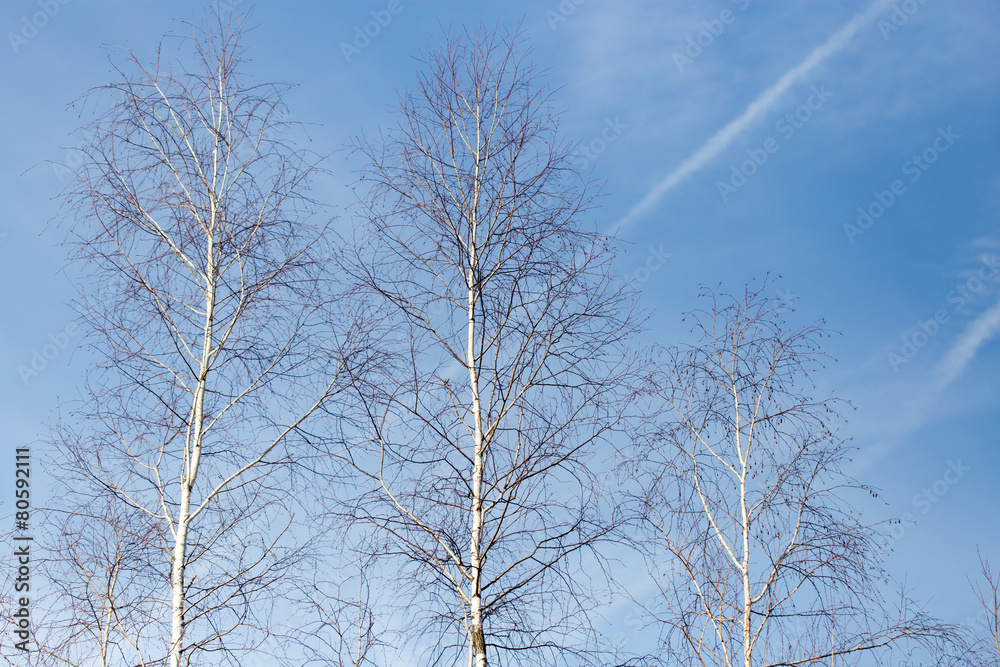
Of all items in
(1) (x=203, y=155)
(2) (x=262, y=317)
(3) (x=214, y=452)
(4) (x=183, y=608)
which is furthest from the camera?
(1) (x=203, y=155)

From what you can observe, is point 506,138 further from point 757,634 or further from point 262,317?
point 757,634

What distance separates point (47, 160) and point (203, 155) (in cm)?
182

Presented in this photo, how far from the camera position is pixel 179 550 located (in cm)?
862

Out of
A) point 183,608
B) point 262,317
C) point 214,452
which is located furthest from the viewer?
point 262,317

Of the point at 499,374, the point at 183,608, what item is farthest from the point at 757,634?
the point at 183,608

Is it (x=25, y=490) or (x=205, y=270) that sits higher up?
(x=205, y=270)

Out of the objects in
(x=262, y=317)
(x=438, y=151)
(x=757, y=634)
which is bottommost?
(x=757, y=634)

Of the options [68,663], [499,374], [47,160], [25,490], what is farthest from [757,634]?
[47,160]

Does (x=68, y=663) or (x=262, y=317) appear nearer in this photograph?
(x=68, y=663)

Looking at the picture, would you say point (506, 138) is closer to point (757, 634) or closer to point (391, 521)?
point (391, 521)

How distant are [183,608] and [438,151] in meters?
6.08

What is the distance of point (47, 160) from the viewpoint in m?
10.2

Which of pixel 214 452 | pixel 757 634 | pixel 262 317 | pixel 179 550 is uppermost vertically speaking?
pixel 262 317

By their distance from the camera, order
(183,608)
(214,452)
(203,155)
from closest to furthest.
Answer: (183,608)
(214,452)
(203,155)
